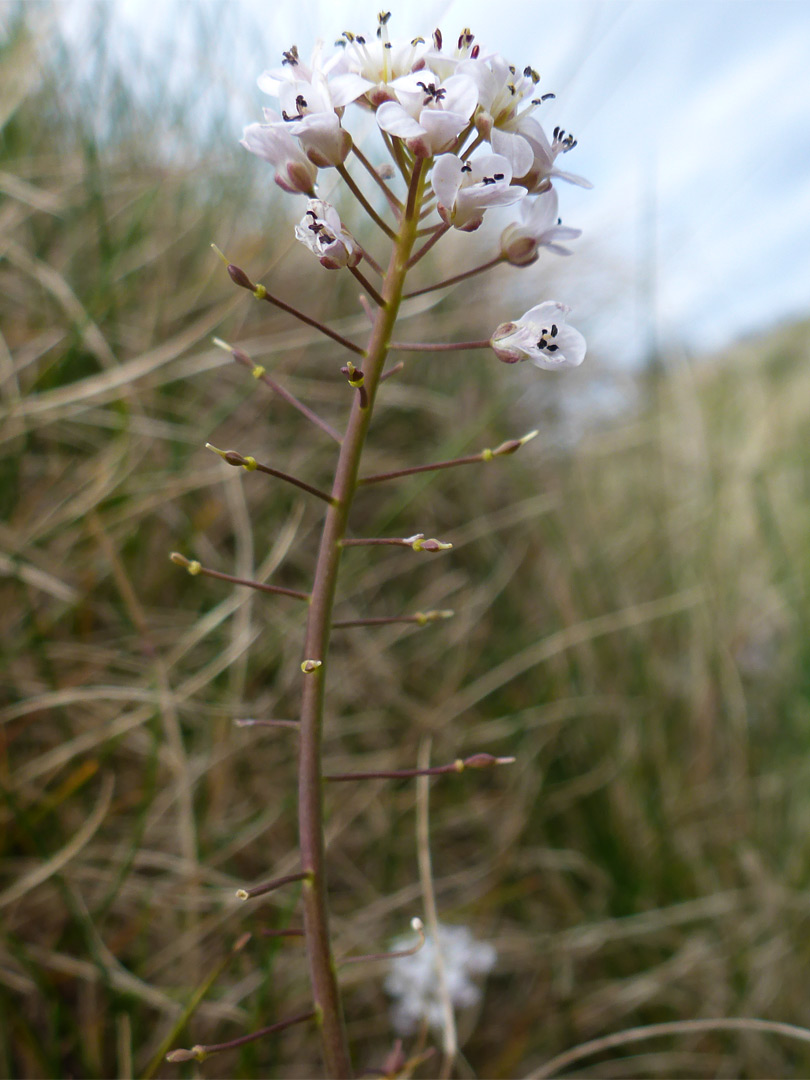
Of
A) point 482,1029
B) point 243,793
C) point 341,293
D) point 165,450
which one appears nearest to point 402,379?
point 341,293

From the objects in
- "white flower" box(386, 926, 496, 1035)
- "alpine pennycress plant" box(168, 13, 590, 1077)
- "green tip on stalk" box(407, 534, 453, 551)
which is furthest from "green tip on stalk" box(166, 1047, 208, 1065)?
"white flower" box(386, 926, 496, 1035)

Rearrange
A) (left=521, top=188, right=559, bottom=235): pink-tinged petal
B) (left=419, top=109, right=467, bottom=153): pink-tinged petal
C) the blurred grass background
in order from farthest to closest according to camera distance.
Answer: the blurred grass background, (left=521, top=188, right=559, bottom=235): pink-tinged petal, (left=419, top=109, right=467, bottom=153): pink-tinged petal

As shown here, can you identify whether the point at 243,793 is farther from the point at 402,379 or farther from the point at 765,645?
the point at 765,645

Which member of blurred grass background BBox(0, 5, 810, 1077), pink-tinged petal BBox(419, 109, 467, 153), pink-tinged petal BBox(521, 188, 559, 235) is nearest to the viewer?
pink-tinged petal BBox(419, 109, 467, 153)

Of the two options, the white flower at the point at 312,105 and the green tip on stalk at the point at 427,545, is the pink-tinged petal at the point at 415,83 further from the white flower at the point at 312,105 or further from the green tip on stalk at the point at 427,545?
the green tip on stalk at the point at 427,545

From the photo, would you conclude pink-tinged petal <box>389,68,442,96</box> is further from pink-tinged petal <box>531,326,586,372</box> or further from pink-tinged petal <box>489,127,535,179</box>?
pink-tinged petal <box>531,326,586,372</box>

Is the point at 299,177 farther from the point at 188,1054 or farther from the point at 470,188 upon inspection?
the point at 188,1054

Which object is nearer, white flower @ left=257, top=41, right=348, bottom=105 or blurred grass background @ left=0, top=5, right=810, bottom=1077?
white flower @ left=257, top=41, right=348, bottom=105
